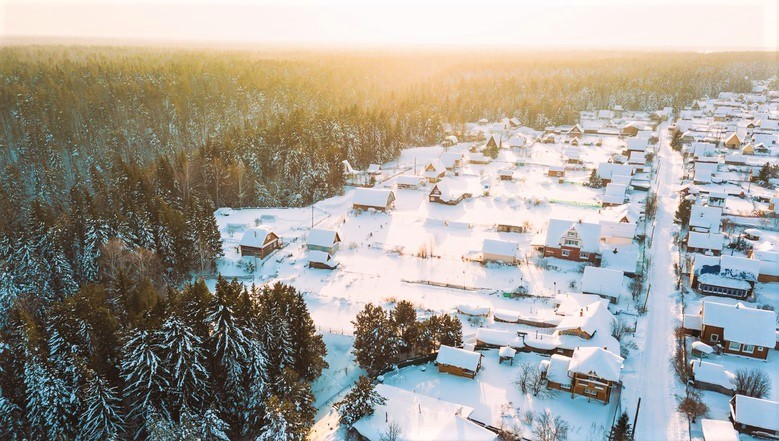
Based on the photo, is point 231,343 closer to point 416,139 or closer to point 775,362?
point 775,362

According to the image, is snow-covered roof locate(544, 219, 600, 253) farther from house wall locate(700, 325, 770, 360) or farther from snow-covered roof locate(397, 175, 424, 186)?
snow-covered roof locate(397, 175, 424, 186)

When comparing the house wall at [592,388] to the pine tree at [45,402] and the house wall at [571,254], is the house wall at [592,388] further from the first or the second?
the pine tree at [45,402]

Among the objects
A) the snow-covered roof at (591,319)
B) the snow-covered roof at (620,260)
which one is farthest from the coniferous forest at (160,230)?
the snow-covered roof at (620,260)

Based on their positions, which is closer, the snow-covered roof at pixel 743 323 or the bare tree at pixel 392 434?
the bare tree at pixel 392 434

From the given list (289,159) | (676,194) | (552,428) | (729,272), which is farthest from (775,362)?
(289,159)

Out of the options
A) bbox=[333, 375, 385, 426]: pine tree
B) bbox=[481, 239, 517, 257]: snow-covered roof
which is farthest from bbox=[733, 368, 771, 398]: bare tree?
bbox=[333, 375, 385, 426]: pine tree

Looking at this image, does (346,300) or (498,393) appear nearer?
(498,393)
